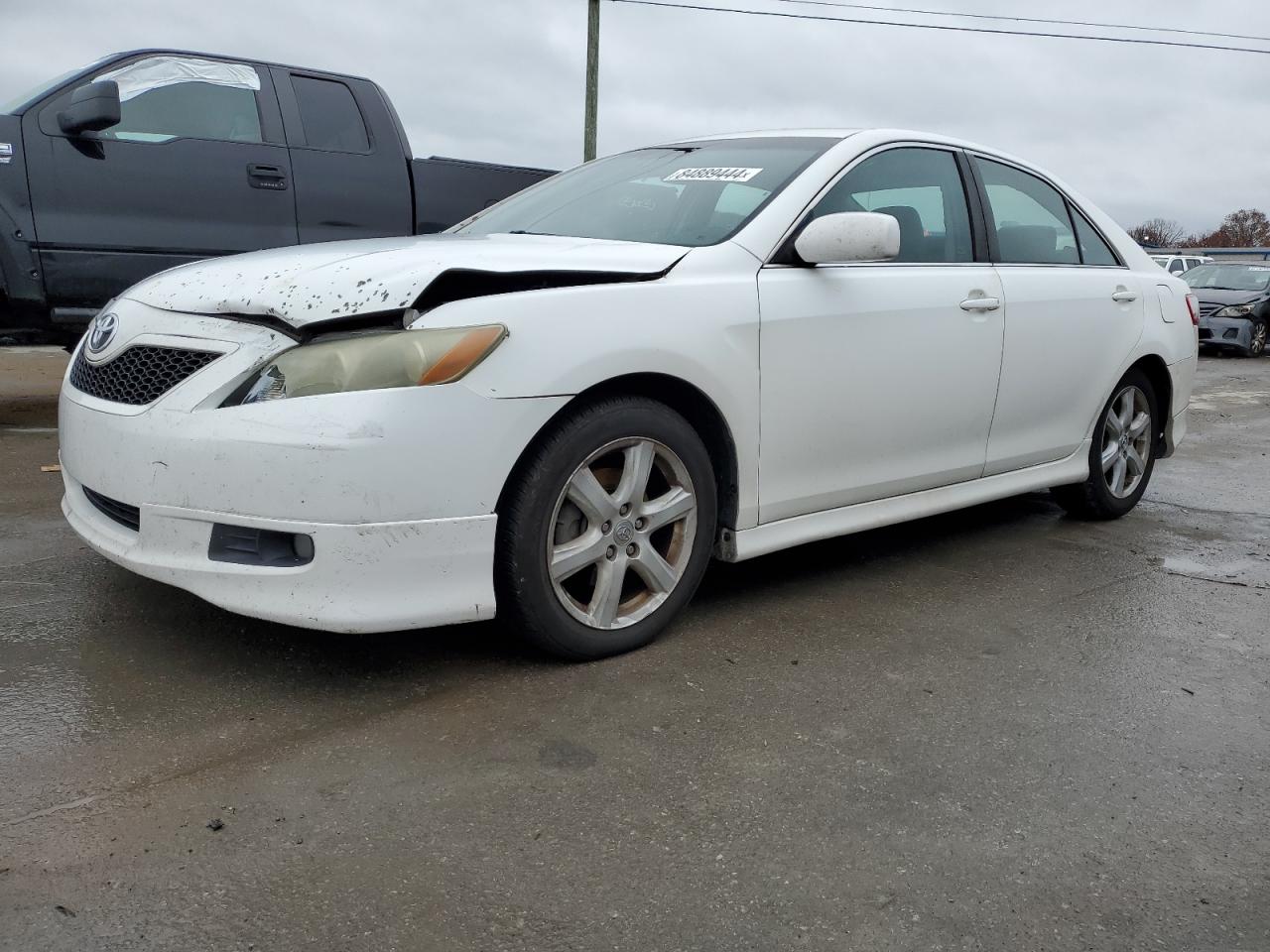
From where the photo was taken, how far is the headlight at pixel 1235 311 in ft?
59.2

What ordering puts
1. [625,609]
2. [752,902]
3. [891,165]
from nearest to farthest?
[752,902]
[625,609]
[891,165]

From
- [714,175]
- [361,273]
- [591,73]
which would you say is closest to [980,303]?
[714,175]

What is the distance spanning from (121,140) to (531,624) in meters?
4.63

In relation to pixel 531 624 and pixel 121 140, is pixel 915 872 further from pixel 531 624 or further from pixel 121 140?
pixel 121 140

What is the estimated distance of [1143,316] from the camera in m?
5.06

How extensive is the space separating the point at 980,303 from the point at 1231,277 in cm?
1765

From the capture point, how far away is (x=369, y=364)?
2.74 m

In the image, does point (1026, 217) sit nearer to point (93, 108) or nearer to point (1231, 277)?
point (93, 108)

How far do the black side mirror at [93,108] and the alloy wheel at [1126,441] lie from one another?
5065 mm

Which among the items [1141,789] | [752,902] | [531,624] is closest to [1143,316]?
[1141,789]

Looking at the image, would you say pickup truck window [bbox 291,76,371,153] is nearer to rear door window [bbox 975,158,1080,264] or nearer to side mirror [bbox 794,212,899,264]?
rear door window [bbox 975,158,1080,264]

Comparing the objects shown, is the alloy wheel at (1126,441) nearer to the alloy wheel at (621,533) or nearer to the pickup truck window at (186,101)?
the alloy wheel at (621,533)

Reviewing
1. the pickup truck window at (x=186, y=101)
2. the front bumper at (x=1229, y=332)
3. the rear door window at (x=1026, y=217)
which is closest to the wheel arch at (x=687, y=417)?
the rear door window at (x=1026, y=217)

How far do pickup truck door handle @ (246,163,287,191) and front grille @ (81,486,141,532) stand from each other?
383cm
